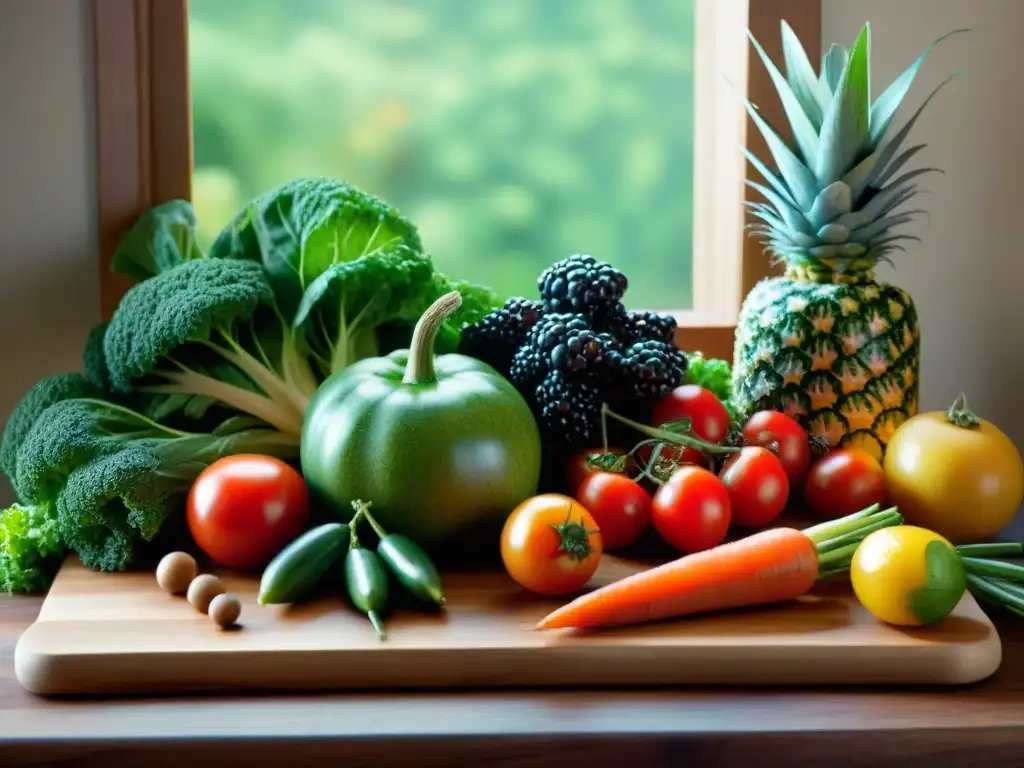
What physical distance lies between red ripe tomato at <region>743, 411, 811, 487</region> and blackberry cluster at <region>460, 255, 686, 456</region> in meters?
0.10

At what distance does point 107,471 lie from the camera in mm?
1092

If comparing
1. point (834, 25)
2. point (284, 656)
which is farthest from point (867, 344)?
point (284, 656)

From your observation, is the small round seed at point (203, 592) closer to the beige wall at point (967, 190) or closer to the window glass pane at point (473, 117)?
the window glass pane at point (473, 117)

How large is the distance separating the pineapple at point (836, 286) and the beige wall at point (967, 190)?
256 millimetres

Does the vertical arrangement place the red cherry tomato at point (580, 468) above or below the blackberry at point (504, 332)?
below

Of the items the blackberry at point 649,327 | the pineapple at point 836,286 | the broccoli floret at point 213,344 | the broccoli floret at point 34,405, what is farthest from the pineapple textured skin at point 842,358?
the broccoli floret at point 34,405

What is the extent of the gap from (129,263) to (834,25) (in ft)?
3.32

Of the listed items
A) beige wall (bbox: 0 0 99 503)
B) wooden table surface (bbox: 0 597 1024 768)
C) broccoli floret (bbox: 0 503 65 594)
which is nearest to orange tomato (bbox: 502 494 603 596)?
wooden table surface (bbox: 0 597 1024 768)

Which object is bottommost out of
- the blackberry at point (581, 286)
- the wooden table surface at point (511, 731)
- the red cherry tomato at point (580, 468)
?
the wooden table surface at point (511, 731)

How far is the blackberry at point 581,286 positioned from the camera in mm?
1253

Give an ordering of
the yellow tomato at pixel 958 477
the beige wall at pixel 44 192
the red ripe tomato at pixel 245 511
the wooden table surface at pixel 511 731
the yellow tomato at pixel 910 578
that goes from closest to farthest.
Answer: the wooden table surface at pixel 511 731 < the yellow tomato at pixel 910 578 < the red ripe tomato at pixel 245 511 < the yellow tomato at pixel 958 477 < the beige wall at pixel 44 192

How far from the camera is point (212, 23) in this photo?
5.00ft

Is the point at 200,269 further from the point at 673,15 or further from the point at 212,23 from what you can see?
the point at 673,15

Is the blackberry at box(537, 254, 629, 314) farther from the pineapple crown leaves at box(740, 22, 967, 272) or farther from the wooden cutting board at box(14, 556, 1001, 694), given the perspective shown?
the wooden cutting board at box(14, 556, 1001, 694)
